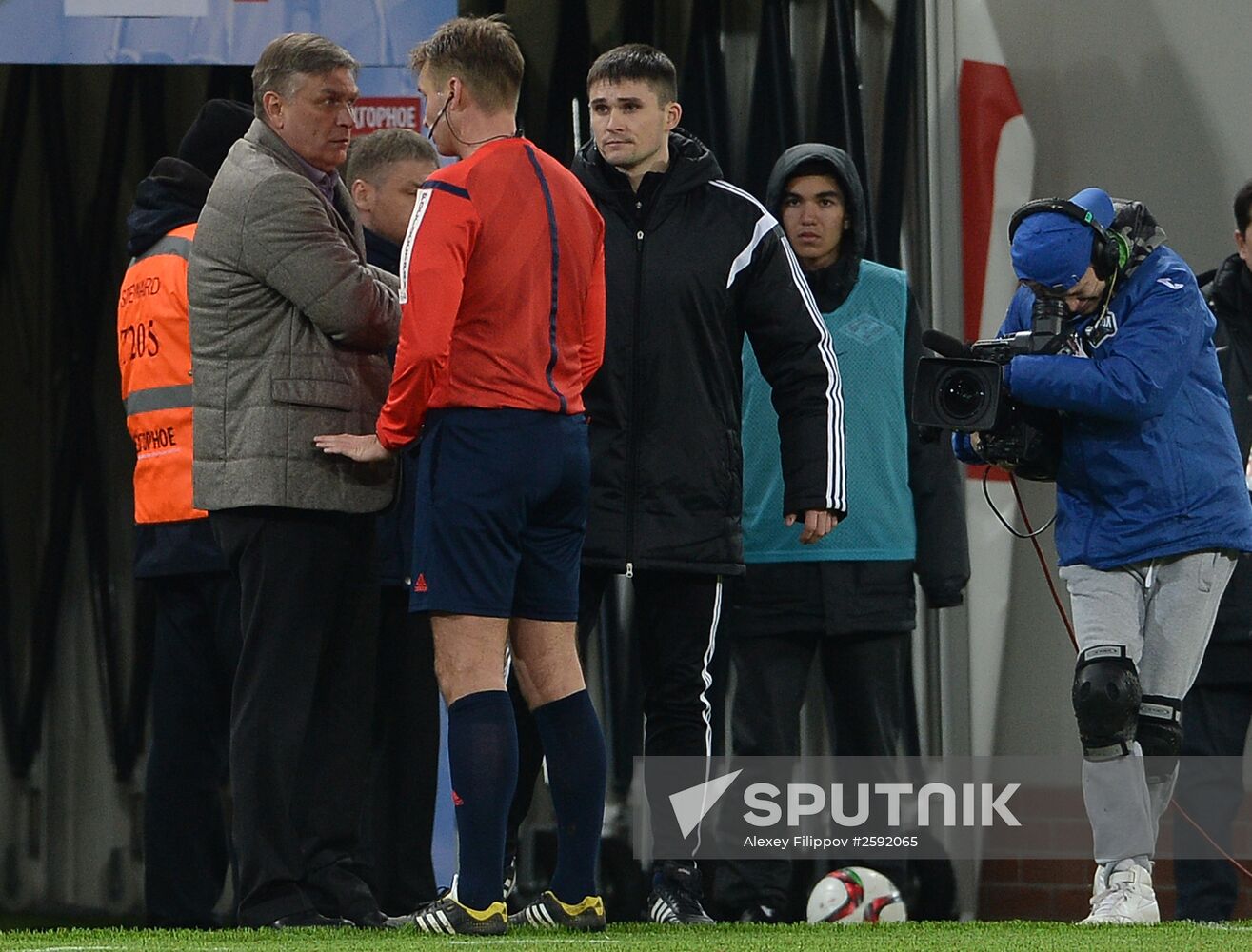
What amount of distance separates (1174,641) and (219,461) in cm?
200

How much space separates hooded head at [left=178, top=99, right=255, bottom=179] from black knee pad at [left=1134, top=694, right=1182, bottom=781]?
232 centimetres

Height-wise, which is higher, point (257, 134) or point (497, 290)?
point (257, 134)

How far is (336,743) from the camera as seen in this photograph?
13.1 ft

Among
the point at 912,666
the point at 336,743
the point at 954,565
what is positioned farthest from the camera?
the point at 912,666

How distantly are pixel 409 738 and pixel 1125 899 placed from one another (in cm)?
158

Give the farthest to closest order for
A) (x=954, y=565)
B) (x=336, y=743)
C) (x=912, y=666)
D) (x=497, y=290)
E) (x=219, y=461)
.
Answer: (x=912, y=666), (x=954, y=565), (x=336, y=743), (x=219, y=461), (x=497, y=290)

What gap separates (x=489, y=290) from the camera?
3477mm

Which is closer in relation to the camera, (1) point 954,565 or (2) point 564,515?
(2) point 564,515

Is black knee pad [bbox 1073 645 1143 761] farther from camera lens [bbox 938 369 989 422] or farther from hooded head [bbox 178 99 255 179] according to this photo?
hooded head [bbox 178 99 255 179]

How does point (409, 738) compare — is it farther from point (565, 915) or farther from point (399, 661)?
point (565, 915)

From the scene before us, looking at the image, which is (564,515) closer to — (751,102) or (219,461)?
(219,461)

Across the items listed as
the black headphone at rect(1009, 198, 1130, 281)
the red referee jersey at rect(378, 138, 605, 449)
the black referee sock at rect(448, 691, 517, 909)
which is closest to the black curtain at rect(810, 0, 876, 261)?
the black headphone at rect(1009, 198, 1130, 281)

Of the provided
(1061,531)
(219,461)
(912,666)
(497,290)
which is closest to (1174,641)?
(1061,531)

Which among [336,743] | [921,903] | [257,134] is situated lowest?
[921,903]
